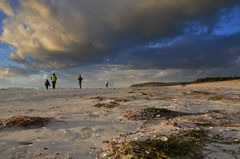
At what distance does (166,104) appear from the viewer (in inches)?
768

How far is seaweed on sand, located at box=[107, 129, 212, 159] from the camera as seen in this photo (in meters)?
8.43

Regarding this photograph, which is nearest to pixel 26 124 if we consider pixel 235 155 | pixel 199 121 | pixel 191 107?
pixel 199 121

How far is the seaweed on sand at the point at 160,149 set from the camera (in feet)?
27.7

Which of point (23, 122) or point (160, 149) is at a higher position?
point (23, 122)

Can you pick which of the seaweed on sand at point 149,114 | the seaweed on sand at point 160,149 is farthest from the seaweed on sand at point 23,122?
the seaweed on sand at point 160,149

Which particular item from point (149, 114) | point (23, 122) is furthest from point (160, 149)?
point (149, 114)

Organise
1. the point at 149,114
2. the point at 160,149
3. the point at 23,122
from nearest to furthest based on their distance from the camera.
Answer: the point at 160,149
the point at 23,122
the point at 149,114

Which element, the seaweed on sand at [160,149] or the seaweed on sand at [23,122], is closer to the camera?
the seaweed on sand at [160,149]

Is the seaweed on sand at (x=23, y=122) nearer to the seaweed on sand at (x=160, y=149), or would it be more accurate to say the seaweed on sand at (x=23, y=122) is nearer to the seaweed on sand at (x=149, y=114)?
the seaweed on sand at (x=149, y=114)

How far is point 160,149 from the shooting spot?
8.68m

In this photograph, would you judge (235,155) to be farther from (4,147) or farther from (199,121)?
(4,147)

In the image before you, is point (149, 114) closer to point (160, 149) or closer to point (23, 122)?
point (23, 122)

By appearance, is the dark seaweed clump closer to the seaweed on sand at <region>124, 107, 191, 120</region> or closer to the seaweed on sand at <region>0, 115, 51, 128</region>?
the seaweed on sand at <region>124, 107, 191, 120</region>

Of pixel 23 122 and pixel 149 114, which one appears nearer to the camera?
pixel 23 122
